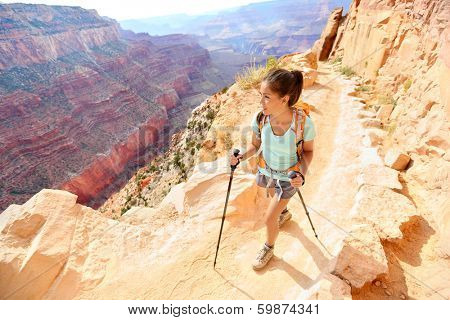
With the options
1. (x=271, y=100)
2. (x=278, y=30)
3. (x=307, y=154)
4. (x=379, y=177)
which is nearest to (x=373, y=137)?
(x=379, y=177)

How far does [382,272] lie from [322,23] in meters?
153

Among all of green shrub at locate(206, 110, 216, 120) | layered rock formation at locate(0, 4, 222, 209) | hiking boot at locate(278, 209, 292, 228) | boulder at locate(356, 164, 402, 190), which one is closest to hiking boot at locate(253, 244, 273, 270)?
hiking boot at locate(278, 209, 292, 228)

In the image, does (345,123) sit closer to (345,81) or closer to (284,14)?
(345,81)

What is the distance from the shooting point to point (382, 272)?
2.41m

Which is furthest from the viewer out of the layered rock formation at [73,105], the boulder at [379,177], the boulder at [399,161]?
the layered rock formation at [73,105]

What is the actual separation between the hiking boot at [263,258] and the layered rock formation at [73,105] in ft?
101

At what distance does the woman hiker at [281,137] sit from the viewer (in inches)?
85.2

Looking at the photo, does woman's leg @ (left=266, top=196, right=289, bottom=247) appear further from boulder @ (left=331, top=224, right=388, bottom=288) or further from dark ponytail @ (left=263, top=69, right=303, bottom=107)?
dark ponytail @ (left=263, top=69, right=303, bottom=107)

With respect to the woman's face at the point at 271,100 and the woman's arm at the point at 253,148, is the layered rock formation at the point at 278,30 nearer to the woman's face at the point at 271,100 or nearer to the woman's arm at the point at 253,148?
the woman's arm at the point at 253,148

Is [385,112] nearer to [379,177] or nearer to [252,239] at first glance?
[379,177]

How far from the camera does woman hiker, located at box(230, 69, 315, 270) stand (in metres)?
2.16

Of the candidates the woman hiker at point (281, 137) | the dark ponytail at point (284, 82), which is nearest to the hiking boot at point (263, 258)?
the woman hiker at point (281, 137)

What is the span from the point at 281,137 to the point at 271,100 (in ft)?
1.12

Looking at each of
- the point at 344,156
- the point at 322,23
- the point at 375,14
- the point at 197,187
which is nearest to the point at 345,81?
the point at 375,14
